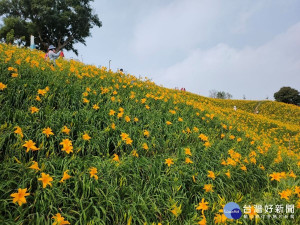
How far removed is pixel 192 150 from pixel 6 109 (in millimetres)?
2751

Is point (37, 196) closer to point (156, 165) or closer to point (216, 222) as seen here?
point (156, 165)

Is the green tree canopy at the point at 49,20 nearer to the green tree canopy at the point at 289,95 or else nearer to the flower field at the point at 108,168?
the flower field at the point at 108,168

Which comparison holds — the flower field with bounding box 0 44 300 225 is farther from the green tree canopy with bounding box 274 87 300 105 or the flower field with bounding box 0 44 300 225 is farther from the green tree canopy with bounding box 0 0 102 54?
the green tree canopy with bounding box 274 87 300 105

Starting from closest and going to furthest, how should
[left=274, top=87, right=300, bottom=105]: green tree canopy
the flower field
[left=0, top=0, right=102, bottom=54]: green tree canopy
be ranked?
the flower field < [left=0, top=0, right=102, bottom=54]: green tree canopy < [left=274, top=87, right=300, bottom=105]: green tree canopy

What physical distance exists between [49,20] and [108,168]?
26.0 meters

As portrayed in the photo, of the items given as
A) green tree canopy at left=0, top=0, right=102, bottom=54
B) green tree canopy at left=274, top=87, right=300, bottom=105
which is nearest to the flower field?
green tree canopy at left=0, top=0, right=102, bottom=54

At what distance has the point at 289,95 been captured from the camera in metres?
29.8

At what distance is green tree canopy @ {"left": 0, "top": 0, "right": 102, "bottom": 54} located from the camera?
883 inches

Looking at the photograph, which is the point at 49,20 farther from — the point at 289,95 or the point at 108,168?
the point at 289,95

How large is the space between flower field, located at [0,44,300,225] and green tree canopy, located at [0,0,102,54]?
23.1 metres

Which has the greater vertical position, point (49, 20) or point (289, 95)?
point (49, 20)

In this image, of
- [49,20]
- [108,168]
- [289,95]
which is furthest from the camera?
[289,95]

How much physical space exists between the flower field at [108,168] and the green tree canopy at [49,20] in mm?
23132

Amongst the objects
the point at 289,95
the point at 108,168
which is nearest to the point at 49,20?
the point at 108,168
